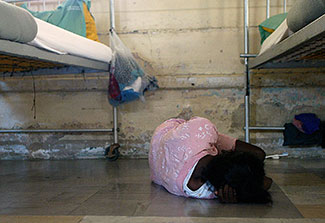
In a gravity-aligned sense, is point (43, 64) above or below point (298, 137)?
above

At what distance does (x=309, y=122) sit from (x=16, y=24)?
8.75ft

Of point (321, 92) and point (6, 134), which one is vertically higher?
point (321, 92)

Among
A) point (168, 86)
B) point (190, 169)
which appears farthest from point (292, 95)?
point (190, 169)

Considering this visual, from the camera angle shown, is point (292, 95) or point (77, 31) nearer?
point (77, 31)

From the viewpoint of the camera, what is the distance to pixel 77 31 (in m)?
2.99

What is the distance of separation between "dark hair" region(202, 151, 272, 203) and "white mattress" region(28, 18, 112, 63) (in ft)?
4.34

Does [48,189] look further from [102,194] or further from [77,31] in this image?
[77,31]

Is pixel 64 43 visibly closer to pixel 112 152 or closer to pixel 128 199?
pixel 128 199

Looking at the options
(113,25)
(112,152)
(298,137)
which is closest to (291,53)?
(298,137)

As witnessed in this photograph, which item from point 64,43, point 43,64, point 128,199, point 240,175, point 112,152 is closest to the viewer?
point 240,175

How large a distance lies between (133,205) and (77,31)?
1842 mm

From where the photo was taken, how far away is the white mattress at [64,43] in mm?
2076

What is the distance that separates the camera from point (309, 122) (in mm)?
3092

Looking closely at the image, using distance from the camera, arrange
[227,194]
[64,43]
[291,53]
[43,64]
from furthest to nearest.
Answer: [43,64], [291,53], [64,43], [227,194]
